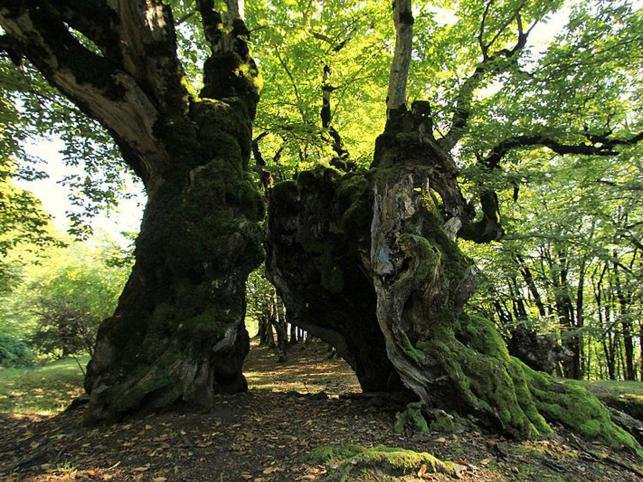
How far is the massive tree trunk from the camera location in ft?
16.4

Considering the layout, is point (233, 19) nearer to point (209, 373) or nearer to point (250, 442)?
point (209, 373)

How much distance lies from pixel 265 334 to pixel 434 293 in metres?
29.3

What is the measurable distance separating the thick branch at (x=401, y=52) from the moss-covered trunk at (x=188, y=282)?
3.01 metres

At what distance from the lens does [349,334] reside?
7078mm

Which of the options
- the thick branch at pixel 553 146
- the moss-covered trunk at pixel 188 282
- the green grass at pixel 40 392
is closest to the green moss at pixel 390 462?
the moss-covered trunk at pixel 188 282

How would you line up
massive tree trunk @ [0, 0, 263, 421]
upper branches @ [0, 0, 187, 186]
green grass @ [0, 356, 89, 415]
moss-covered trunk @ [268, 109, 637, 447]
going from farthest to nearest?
green grass @ [0, 356, 89, 415] < upper branches @ [0, 0, 187, 186] < massive tree trunk @ [0, 0, 263, 421] < moss-covered trunk @ [268, 109, 637, 447]

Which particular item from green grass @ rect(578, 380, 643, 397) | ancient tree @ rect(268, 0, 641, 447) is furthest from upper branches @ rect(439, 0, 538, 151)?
green grass @ rect(578, 380, 643, 397)

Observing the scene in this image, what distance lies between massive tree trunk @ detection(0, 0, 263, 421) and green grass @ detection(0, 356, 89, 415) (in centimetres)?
545

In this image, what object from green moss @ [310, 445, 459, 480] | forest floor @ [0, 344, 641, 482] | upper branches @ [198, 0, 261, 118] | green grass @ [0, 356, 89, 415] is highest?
upper branches @ [198, 0, 261, 118]

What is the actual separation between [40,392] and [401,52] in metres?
14.8

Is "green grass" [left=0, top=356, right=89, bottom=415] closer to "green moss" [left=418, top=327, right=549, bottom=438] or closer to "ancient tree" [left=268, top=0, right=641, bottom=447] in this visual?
"ancient tree" [left=268, top=0, right=641, bottom=447]

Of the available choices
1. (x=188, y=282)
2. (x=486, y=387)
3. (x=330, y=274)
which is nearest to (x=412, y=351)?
(x=486, y=387)

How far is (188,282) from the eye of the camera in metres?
5.68

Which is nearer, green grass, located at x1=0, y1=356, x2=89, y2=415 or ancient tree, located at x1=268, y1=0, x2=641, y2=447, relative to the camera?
ancient tree, located at x1=268, y1=0, x2=641, y2=447
